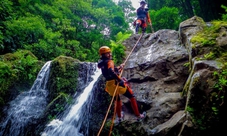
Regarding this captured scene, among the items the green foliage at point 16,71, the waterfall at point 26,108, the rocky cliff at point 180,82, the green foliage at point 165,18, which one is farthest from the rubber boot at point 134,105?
the green foliage at point 165,18

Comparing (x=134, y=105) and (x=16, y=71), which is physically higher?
(x=16, y=71)

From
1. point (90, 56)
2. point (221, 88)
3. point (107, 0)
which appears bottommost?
point (221, 88)

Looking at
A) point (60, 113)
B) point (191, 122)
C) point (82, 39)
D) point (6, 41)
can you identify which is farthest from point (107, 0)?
point (191, 122)

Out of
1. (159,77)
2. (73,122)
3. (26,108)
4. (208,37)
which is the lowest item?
(73,122)

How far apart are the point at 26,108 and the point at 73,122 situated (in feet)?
10.5

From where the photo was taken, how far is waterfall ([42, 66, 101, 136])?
19.9 ft

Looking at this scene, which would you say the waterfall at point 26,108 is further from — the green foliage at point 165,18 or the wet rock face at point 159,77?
the green foliage at point 165,18

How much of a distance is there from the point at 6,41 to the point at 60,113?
26.1 ft

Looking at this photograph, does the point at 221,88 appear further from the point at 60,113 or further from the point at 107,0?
the point at 107,0

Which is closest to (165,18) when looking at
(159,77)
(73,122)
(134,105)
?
(159,77)

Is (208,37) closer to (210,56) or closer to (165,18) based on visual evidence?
(210,56)

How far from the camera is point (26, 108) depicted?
26.5 ft

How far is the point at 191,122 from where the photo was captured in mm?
3629

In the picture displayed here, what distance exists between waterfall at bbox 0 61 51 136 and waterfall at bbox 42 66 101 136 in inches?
51.2
